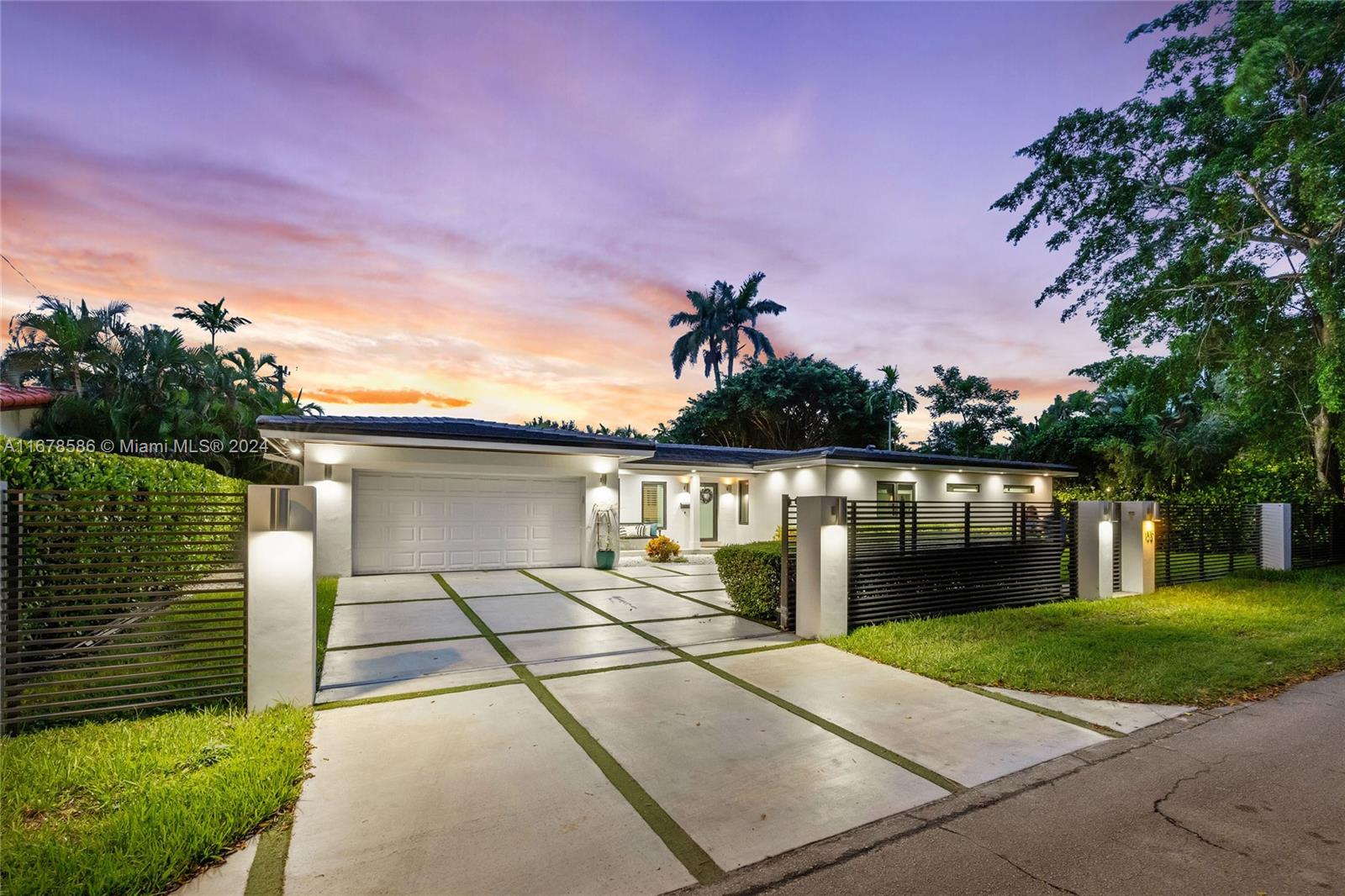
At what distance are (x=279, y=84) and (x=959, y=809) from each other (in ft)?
31.2

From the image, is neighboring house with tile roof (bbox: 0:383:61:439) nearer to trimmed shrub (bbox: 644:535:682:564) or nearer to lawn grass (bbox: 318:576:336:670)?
lawn grass (bbox: 318:576:336:670)

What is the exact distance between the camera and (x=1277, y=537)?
1197 cm

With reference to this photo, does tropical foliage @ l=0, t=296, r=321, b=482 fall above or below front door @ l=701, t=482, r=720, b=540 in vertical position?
above

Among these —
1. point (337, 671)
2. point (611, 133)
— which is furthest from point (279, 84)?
point (337, 671)

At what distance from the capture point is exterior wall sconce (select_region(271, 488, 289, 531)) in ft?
14.4

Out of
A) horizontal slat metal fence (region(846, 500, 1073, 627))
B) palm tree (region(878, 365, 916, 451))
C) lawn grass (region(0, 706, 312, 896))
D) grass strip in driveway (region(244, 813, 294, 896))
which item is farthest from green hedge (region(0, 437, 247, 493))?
palm tree (region(878, 365, 916, 451))

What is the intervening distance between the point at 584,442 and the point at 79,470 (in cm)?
864

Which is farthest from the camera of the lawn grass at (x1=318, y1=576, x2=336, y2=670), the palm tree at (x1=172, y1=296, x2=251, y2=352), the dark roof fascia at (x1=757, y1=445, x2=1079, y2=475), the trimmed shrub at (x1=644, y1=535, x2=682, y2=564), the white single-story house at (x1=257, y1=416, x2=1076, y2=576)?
the palm tree at (x1=172, y1=296, x2=251, y2=352)

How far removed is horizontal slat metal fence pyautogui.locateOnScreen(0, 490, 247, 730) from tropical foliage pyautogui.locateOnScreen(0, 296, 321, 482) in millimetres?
16567

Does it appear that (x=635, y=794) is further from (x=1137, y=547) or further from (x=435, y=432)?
(x=1137, y=547)

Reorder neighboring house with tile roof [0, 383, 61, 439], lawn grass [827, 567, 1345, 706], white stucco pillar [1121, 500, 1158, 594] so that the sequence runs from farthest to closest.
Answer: neighboring house with tile roof [0, 383, 61, 439] → white stucco pillar [1121, 500, 1158, 594] → lawn grass [827, 567, 1345, 706]

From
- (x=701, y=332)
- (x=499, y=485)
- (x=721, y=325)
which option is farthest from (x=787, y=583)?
(x=721, y=325)

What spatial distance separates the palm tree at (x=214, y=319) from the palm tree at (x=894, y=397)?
28.6 meters

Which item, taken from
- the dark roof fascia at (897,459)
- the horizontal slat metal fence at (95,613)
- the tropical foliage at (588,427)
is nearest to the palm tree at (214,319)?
the tropical foliage at (588,427)
